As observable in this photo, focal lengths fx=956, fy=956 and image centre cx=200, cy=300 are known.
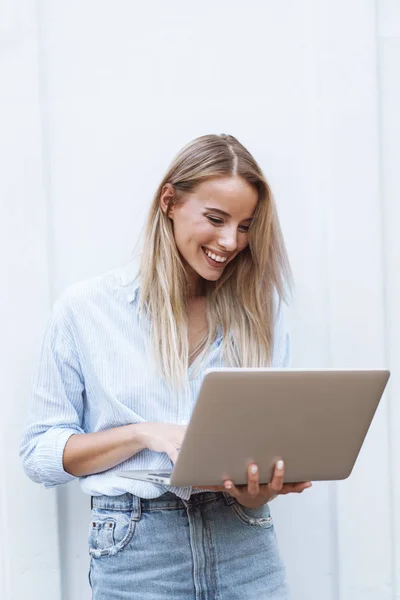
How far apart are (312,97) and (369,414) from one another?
33.8 inches

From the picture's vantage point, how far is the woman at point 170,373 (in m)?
1.78

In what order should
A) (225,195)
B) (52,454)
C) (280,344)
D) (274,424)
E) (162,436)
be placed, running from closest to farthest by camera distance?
(274,424) < (162,436) < (52,454) < (225,195) < (280,344)

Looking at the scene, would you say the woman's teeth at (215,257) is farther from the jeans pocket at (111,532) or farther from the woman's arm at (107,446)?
the jeans pocket at (111,532)

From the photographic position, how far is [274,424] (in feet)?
5.21

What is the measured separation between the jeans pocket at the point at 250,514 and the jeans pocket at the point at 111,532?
0.65 feet

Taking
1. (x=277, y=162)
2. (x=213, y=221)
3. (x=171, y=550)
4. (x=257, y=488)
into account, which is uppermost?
(x=277, y=162)

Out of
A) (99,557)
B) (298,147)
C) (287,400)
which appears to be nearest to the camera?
(287,400)

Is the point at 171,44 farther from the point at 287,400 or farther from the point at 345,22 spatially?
the point at 287,400

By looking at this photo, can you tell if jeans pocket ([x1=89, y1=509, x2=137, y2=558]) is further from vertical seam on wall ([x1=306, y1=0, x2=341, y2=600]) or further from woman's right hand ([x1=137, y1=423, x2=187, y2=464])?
vertical seam on wall ([x1=306, y1=0, x2=341, y2=600])

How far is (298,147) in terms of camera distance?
7.25ft

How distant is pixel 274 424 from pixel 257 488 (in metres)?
0.14

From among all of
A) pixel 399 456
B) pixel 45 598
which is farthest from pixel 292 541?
pixel 45 598

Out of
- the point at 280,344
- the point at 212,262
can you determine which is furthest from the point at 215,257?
the point at 280,344

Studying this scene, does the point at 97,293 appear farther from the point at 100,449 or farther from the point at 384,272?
the point at 384,272
